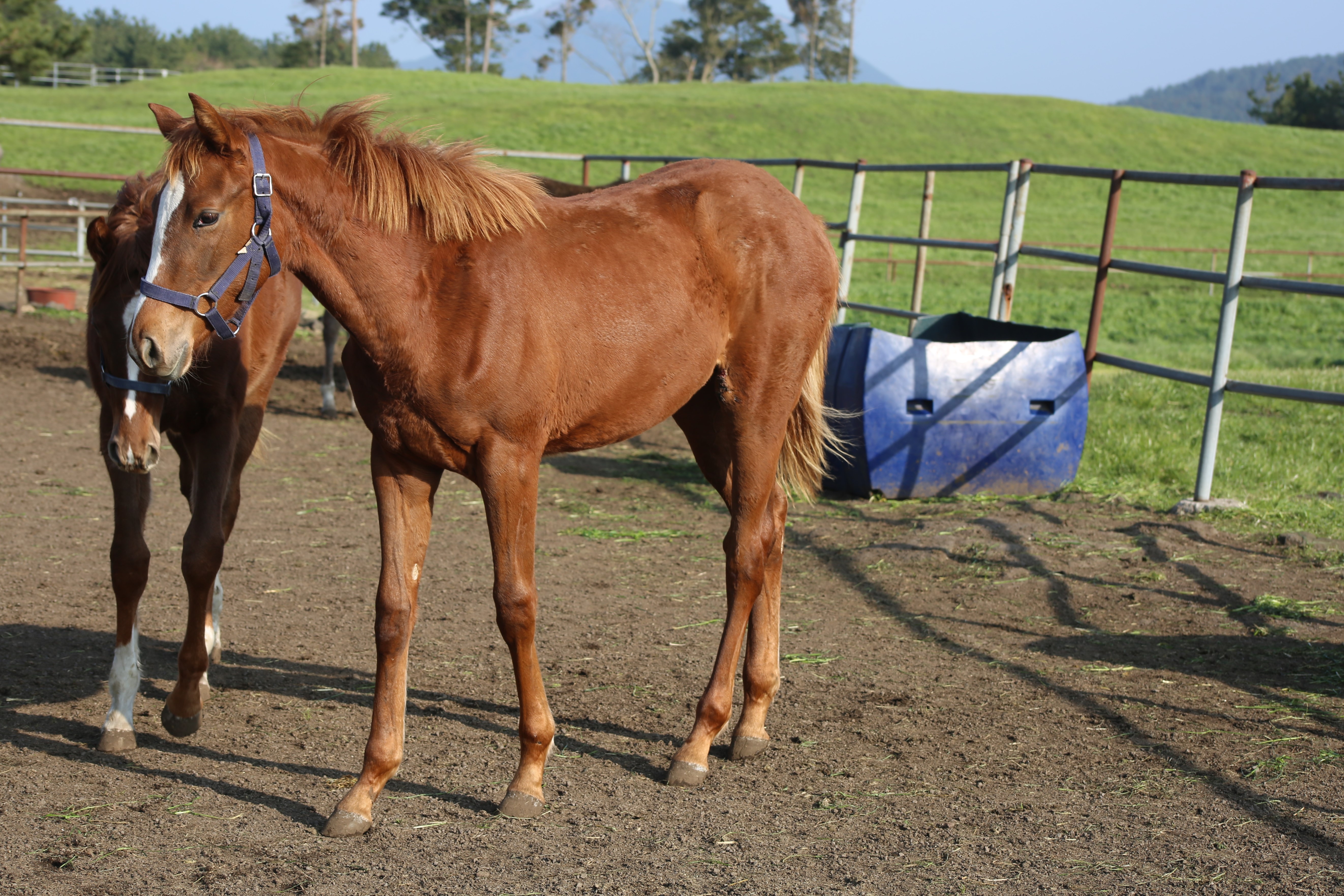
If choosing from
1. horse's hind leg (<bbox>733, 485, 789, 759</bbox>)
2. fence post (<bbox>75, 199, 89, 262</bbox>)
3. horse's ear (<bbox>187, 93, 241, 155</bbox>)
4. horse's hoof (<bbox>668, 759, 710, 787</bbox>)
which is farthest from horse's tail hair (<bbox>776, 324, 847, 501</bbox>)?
fence post (<bbox>75, 199, 89, 262</bbox>)

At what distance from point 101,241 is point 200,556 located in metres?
1.03

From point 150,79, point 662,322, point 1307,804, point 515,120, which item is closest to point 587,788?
point 662,322

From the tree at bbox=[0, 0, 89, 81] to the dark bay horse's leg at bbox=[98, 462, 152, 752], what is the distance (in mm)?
53890

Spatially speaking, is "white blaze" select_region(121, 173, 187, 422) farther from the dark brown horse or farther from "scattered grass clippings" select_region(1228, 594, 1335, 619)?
"scattered grass clippings" select_region(1228, 594, 1335, 619)

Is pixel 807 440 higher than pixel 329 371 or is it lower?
higher

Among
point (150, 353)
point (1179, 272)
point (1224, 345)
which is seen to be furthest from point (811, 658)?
point (1179, 272)

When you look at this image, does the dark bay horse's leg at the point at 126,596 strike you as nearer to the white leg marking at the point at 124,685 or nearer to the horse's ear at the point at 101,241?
the white leg marking at the point at 124,685

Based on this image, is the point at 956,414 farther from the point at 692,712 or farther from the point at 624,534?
the point at 692,712

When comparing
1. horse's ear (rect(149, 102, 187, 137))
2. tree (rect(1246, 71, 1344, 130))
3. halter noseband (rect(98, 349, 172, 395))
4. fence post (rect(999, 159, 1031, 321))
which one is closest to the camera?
horse's ear (rect(149, 102, 187, 137))

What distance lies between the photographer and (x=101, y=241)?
3.44 metres

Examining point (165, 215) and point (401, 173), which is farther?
point (401, 173)

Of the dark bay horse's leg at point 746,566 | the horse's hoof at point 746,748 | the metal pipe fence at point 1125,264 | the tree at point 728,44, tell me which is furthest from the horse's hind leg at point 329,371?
the tree at point 728,44

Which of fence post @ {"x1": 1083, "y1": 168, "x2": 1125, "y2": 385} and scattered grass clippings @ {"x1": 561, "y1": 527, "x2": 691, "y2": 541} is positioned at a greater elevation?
fence post @ {"x1": 1083, "y1": 168, "x2": 1125, "y2": 385}

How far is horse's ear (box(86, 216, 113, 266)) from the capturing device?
3.41 metres
